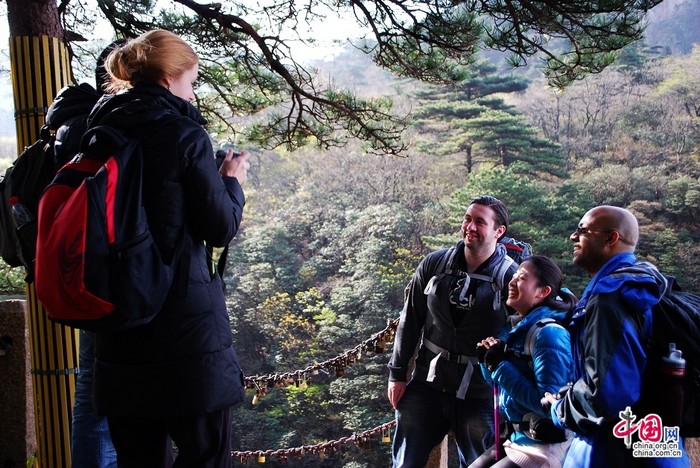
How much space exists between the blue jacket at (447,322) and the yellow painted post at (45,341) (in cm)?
101

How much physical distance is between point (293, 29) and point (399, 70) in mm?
687

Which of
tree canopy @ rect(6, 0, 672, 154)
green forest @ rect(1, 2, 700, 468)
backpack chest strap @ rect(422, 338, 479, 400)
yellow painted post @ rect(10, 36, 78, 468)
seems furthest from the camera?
green forest @ rect(1, 2, 700, 468)

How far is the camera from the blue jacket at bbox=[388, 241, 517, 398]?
2031 millimetres

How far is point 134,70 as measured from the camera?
131 centimetres

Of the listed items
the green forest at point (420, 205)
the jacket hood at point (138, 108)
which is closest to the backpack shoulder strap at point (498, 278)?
the jacket hood at point (138, 108)

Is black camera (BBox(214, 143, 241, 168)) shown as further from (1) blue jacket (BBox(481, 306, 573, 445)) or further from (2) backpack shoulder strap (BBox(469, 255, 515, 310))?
(2) backpack shoulder strap (BBox(469, 255, 515, 310))

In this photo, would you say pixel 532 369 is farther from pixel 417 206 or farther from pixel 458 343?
pixel 417 206

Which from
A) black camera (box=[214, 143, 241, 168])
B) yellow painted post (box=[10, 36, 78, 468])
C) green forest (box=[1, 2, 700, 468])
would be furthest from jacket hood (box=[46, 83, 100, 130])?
green forest (box=[1, 2, 700, 468])

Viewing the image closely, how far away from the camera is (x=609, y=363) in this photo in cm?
115

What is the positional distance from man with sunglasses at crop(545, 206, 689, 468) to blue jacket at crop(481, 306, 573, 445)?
8.2 inches

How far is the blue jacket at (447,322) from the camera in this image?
203cm

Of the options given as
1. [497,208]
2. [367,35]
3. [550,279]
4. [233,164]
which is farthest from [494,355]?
[367,35]

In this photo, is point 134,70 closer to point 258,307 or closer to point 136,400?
point 136,400

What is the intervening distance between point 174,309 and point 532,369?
0.85 meters
